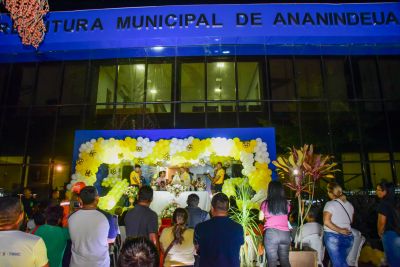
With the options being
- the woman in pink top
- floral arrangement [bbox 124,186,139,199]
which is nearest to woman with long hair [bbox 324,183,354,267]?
the woman in pink top

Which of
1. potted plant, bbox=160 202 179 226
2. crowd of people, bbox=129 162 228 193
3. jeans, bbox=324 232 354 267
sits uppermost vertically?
crowd of people, bbox=129 162 228 193

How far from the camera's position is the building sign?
6.79 meters

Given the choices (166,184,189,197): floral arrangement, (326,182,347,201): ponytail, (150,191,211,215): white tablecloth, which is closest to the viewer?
(326,182,347,201): ponytail

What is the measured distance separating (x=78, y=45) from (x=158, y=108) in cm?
612

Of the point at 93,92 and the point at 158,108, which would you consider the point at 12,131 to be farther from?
the point at 158,108

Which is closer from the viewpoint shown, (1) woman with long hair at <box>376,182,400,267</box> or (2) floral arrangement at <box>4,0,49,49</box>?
(1) woman with long hair at <box>376,182,400,267</box>

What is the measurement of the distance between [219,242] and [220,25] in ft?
17.8

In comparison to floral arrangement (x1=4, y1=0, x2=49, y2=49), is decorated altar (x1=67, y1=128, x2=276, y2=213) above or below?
below

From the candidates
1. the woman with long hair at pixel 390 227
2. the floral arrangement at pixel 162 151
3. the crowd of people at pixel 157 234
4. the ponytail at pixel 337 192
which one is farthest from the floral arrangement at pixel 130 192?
the woman with long hair at pixel 390 227

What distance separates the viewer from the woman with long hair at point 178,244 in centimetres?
346

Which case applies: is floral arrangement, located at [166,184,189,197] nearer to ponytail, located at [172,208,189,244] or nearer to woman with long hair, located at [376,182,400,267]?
ponytail, located at [172,208,189,244]

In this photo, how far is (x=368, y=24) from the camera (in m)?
6.76

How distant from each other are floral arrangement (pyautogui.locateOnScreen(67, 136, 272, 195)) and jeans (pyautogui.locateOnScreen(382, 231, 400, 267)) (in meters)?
4.71

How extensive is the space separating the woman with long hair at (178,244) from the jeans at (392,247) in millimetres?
2246
